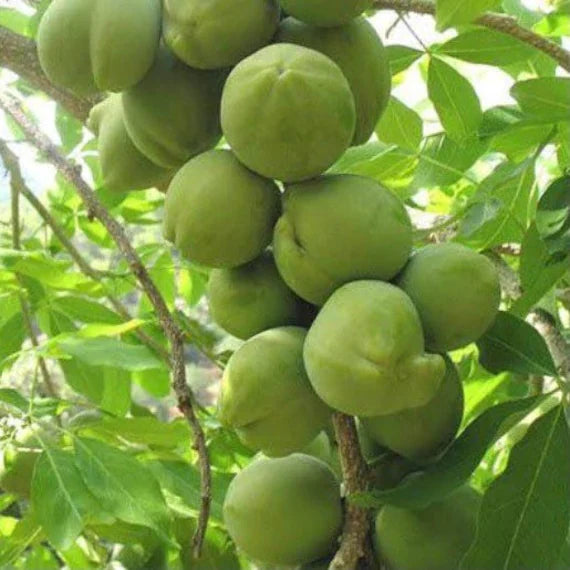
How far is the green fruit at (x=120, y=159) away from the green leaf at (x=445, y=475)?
1.47ft

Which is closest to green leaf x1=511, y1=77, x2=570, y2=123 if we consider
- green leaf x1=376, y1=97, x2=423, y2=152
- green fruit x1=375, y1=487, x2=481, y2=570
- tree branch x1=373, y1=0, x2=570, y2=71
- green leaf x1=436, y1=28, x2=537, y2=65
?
tree branch x1=373, y1=0, x2=570, y2=71

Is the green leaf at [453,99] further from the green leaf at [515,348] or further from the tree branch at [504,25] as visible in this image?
the green leaf at [515,348]

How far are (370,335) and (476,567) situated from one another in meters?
0.28

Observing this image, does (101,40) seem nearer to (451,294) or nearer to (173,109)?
(173,109)

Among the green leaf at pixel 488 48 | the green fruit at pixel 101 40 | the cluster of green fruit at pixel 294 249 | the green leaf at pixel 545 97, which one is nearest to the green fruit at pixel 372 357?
the cluster of green fruit at pixel 294 249

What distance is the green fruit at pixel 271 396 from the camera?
969 millimetres

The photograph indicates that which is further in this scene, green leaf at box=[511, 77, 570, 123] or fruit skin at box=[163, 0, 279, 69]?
green leaf at box=[511, 77, 570, 123]

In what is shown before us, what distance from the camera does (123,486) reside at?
148 cm

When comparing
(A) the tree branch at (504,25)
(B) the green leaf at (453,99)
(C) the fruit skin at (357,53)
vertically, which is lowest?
(B) the green leaf at (453,99)

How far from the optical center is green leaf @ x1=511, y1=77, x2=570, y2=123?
4.71 feet

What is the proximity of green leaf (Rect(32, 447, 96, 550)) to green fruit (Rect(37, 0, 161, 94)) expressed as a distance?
62 centimetres

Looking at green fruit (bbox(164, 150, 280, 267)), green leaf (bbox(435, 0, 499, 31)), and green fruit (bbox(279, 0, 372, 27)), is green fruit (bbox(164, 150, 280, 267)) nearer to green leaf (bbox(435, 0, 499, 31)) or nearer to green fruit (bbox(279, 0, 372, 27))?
green fruit (bbox(279, 0, 372, 27))

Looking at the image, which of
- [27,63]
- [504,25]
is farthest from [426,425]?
[27,63]

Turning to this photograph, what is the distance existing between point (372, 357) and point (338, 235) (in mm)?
137
